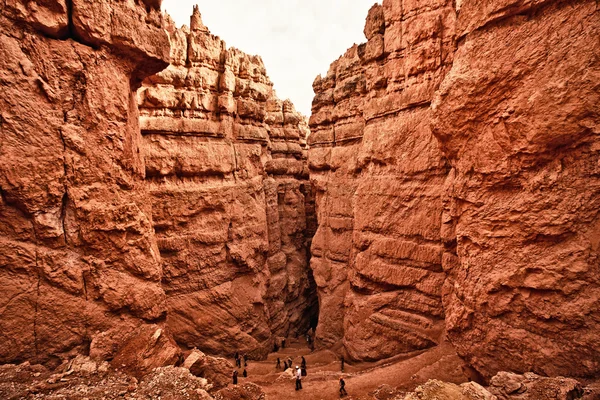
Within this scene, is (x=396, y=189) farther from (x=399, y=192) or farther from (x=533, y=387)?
(x=533, y=387)

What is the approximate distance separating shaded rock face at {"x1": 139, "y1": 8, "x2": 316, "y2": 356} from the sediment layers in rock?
10.0 meters

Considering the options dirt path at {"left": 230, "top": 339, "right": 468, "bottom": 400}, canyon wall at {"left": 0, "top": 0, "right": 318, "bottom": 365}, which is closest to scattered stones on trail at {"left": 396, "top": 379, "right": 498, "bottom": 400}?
dirt path at {"left": 230, "top": 339, "right": 468, "bottom": 400}

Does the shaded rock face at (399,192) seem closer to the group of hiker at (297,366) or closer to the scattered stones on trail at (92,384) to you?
the group of hiker at (297,366)

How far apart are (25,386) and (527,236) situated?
10.6 metres

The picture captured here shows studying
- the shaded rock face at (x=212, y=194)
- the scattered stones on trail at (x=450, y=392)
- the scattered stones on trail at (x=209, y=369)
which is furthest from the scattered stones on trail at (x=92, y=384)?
the shaded rock face at (x=212, y=194)

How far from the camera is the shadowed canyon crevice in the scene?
702cm

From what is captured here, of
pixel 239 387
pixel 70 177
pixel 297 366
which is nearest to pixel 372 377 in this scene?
pixel 297 366

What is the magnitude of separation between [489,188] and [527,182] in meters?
0.86

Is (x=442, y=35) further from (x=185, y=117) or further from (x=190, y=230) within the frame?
(x=190, y=230)

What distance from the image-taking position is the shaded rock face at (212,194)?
46.8 ft

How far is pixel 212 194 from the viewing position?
1541cm

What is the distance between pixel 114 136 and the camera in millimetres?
8719

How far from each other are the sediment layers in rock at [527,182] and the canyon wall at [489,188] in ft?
0.08

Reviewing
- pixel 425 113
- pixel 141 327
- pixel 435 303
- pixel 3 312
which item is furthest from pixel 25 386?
pixel 425 113
